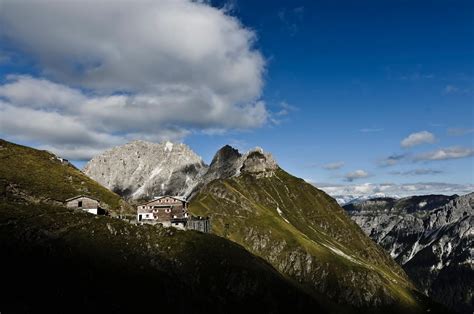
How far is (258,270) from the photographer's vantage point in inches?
7244

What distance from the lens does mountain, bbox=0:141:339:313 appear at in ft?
433

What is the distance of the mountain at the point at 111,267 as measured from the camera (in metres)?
132

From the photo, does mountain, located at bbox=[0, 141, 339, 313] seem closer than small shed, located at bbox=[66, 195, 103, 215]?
Yes

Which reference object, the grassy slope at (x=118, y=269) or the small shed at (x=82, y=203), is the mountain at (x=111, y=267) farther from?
the small shed at (x=82, y=203)

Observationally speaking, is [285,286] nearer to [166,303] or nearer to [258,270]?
[258,270]

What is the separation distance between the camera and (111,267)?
145 m

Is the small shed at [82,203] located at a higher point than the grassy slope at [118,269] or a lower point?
higher

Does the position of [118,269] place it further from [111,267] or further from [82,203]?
[82,203]

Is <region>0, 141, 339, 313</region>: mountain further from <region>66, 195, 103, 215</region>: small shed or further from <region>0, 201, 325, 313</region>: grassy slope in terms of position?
<region>66, 195, 103, 215</region>: small shed

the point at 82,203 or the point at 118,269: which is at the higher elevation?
the point at 82,203

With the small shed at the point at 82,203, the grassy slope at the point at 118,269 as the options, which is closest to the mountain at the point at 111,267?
the grassy slope at the point at 118,269

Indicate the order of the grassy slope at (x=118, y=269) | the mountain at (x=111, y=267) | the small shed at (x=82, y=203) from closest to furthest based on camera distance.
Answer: the grassy slope at (x=118, y=269) → the mountain at (x=111, y=267) → the small shed at (x=82, y=203)

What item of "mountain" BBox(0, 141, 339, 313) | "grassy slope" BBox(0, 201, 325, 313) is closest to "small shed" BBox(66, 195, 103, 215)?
"mountain" BBox(0, 141, 339, 313)

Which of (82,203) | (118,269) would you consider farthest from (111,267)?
(82,203)
